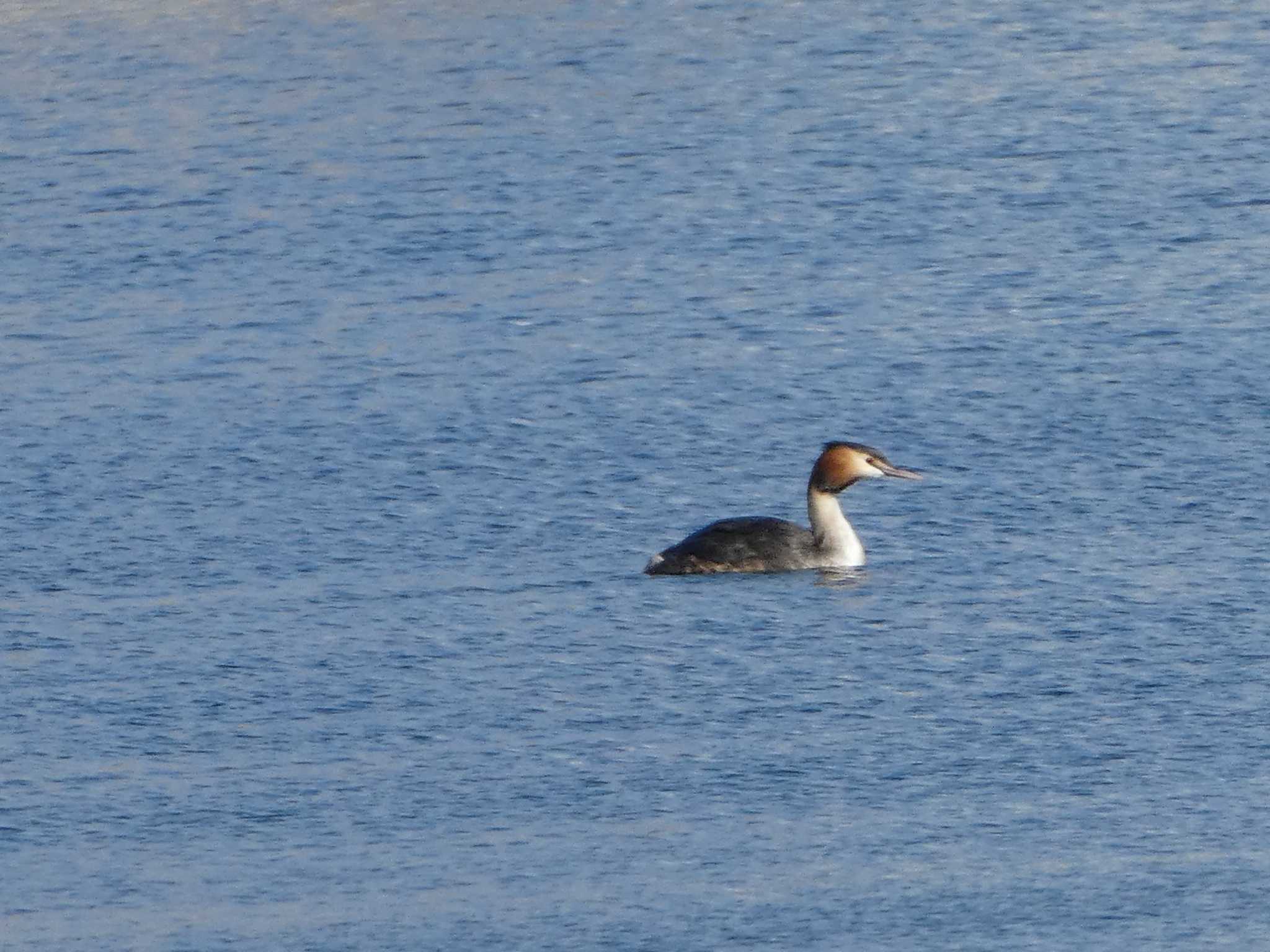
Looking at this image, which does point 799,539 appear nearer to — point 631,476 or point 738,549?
point 738,549

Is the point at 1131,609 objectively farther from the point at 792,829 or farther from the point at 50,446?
the point at 50,446

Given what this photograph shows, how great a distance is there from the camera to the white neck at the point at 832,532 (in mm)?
17906

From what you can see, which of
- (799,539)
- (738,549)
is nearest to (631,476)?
(799,539)

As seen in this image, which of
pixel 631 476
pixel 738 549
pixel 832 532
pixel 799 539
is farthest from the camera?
pixel 631 476

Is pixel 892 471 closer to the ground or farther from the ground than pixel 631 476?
farther from the ground

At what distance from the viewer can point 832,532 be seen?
709 inches

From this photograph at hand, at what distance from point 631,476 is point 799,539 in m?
1.62

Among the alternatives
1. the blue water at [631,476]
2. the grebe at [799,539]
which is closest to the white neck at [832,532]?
the grebe at [799,539]

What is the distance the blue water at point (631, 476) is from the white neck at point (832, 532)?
14 cm


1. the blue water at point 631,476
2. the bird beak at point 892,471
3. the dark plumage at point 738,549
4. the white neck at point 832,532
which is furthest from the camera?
the bird beak at point 892,471

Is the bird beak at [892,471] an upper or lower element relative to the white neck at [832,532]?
upper

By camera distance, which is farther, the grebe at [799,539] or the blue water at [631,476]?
the grebe at [799,539]

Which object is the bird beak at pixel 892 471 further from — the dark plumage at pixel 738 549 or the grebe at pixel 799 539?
the dark plumage at pixel 738 549

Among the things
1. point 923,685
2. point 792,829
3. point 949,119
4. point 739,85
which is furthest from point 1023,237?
point 792,829
